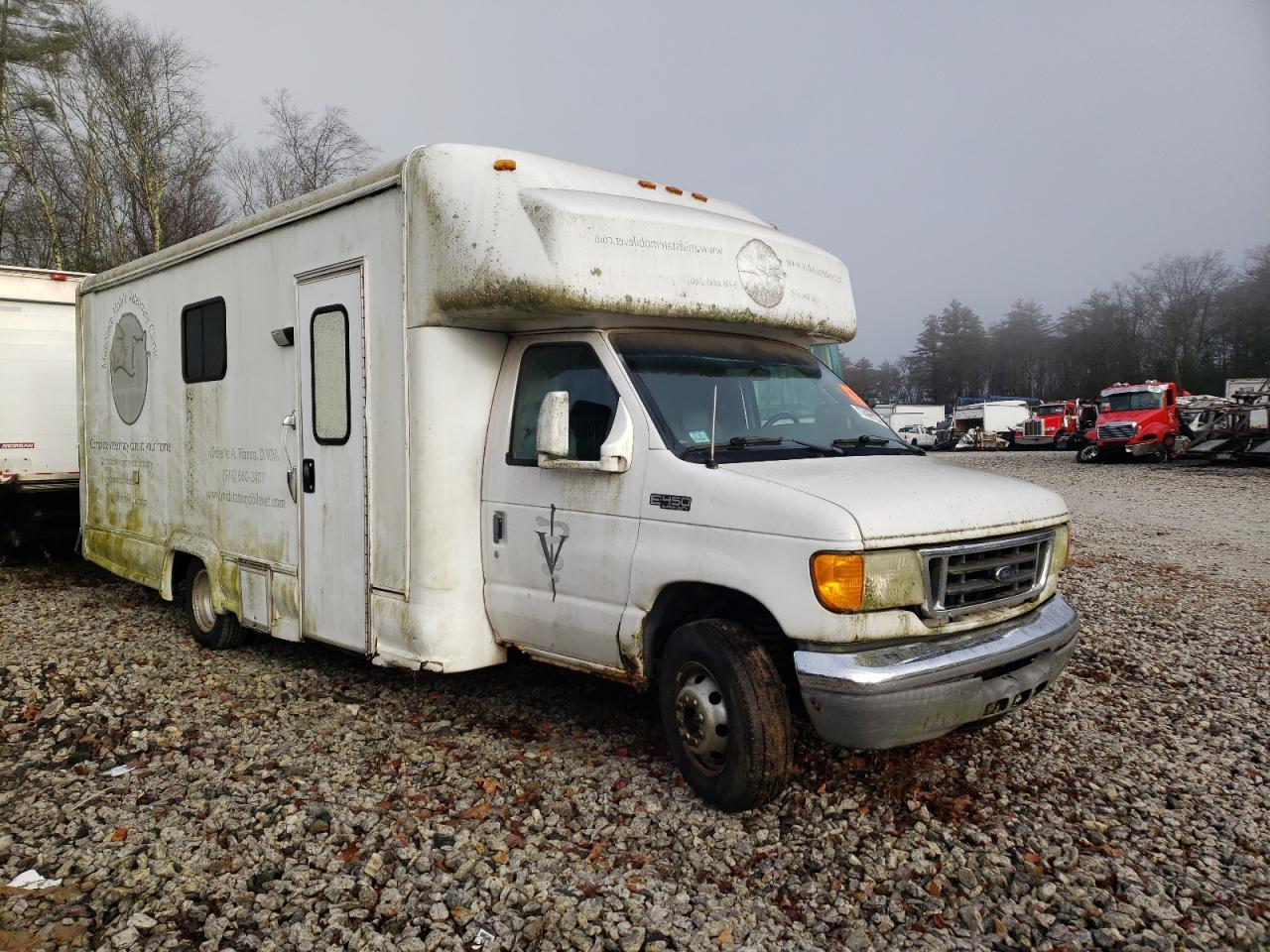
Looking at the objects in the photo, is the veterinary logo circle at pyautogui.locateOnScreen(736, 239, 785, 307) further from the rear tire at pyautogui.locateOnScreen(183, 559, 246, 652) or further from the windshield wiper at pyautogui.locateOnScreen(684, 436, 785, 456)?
the rear tire at pyautogui.locateOnScreen(183, 559, 246, 652)

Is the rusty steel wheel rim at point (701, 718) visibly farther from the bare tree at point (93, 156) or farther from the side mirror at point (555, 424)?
the bare tree at point (93, 156)

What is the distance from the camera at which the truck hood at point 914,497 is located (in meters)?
3.53

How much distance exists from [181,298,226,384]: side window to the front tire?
13.5 ft

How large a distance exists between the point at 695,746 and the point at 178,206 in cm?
2844

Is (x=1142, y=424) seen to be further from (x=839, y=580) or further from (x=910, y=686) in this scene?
(x=839, y=580)

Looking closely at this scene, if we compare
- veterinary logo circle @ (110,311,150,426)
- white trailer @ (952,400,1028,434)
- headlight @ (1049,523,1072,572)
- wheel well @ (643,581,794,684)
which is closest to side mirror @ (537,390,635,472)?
wheel well @ (643,581,794,684)

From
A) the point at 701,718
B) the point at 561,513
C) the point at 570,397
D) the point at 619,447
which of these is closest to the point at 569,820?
the point at 701,718

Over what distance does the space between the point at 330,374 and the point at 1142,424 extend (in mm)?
28692

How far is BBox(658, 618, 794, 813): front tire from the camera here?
12.1ft

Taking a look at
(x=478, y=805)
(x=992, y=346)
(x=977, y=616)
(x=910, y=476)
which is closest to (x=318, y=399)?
(x=478, y=805)

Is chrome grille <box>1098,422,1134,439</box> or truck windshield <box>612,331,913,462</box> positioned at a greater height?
truck windshield <box>612,331,913,462</box>

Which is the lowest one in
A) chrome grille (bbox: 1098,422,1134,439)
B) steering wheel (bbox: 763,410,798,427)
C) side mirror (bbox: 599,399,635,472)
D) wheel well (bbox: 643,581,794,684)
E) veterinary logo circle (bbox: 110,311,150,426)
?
wheel well (bbox: 643,581,794,684)

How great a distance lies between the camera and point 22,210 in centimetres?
2406

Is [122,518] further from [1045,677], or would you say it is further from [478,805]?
[1045,677]
